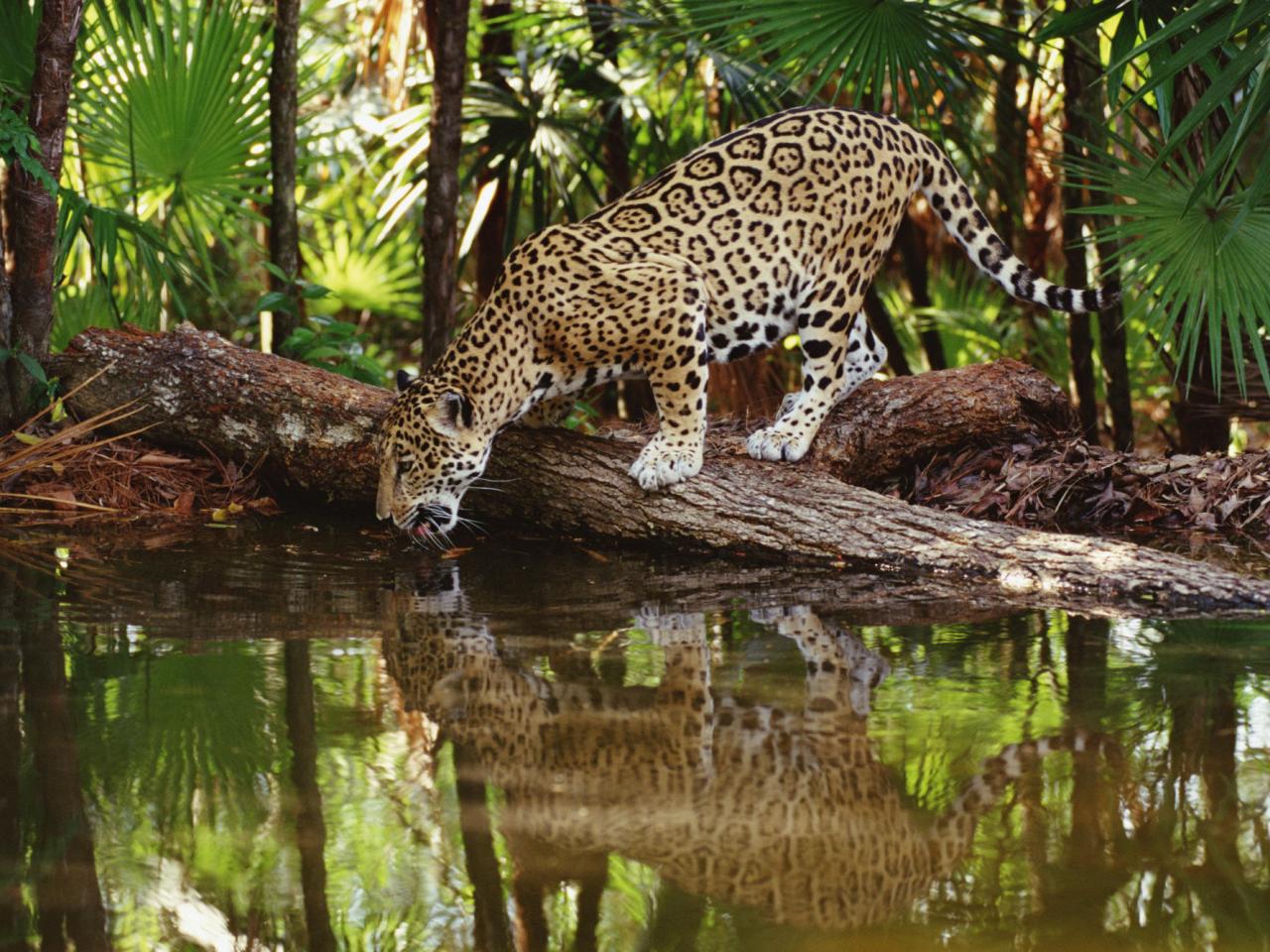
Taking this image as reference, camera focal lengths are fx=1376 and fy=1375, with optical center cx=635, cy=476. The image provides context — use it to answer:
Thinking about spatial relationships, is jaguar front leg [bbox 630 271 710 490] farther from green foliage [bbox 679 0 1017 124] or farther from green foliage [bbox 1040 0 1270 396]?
green foliage [bbox 1040 0 1270 396]

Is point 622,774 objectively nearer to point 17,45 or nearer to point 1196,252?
point 1196,252

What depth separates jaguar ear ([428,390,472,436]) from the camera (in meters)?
5.69

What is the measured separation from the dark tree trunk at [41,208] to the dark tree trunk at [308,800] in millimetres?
3442

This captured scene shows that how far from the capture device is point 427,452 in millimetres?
5820

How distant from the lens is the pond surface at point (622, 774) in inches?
101

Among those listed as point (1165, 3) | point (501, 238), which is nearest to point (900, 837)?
point (1165, 3)

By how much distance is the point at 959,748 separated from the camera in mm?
3391

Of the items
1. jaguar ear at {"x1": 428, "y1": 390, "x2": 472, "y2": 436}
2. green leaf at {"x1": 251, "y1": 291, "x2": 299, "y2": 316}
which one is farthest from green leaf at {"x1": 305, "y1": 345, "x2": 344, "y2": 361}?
jaguar ear at {"x1": 428, "y1": 390, "x2": 472, "y2": 436}

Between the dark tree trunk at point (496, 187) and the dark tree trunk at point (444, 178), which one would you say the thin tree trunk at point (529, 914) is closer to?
the dark tree trunk at point (444, 178)

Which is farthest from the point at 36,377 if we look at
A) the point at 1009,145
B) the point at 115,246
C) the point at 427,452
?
the point at 1009,145

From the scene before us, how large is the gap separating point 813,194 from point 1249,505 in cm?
260

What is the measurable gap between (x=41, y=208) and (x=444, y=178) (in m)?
2.13

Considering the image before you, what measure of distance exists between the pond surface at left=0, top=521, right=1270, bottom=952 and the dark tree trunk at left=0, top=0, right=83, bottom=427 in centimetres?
219

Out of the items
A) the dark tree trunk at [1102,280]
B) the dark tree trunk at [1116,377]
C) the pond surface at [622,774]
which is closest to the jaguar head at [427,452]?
the pond surface at [622,774]
